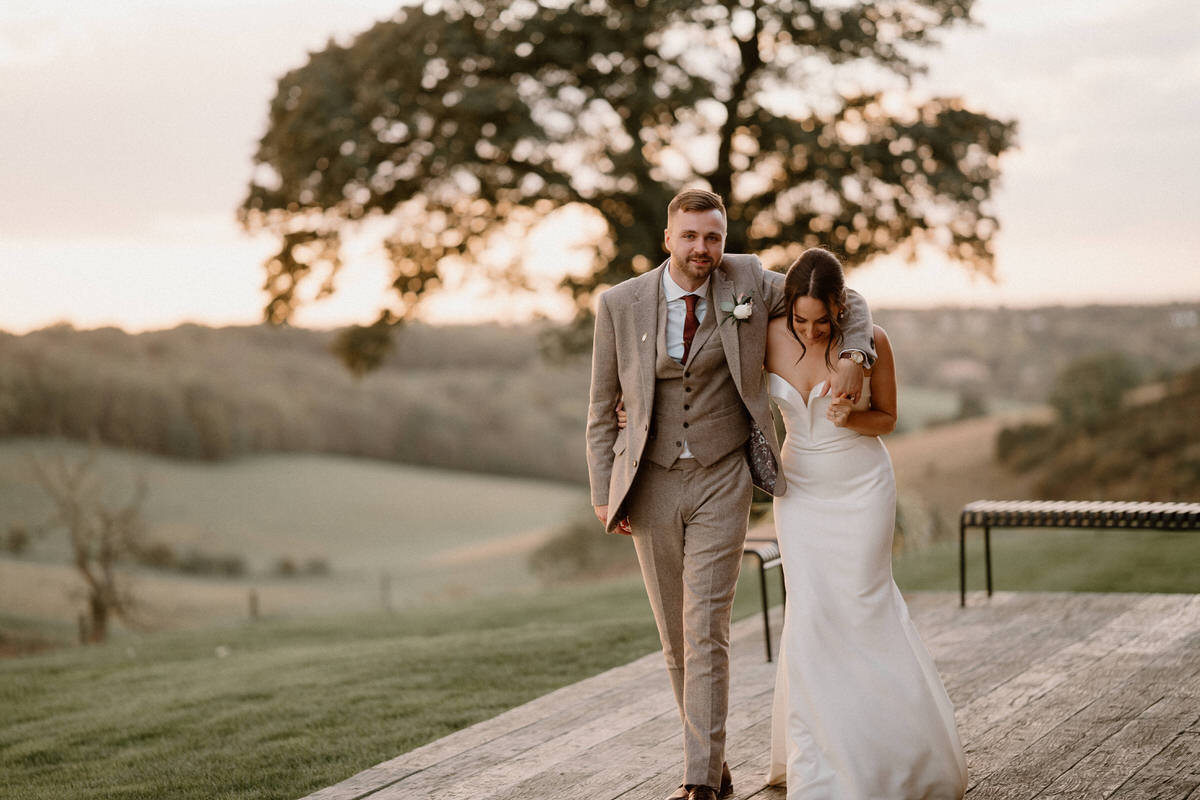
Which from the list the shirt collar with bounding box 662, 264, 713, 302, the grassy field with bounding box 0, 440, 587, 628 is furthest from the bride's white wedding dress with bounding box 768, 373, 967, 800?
the grassy field with bounding box 0, 440, 587, 628

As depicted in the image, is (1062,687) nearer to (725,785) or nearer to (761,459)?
(725,785)

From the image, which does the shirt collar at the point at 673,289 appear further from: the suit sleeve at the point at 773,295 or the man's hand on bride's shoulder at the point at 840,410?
the man's hand on bride's shoulder at the point at 840,410

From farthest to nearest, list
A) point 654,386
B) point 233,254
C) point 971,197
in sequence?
point 233,254
point 971,197
point 654,386

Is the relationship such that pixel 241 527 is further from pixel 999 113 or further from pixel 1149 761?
pixel 1149 761

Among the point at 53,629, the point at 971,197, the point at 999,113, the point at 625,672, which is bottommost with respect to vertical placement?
the point at 53,629

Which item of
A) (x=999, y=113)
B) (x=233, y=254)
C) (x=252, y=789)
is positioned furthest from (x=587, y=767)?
(x=233, y=254)

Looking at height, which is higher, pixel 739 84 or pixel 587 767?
pixel 739 84

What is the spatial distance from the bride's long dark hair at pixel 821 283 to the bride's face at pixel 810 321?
0.01 m

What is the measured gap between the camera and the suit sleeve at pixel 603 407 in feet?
11.3

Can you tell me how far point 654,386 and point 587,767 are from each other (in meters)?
1.34

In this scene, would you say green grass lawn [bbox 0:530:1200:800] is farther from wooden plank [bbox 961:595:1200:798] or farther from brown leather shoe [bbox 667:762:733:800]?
wooden plank [bbox 961:595:1200:798]

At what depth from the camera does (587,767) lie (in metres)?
3.89

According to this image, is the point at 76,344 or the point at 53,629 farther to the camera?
the point at 76,344

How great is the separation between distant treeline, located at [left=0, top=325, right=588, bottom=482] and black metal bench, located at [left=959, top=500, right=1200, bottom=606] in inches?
572
